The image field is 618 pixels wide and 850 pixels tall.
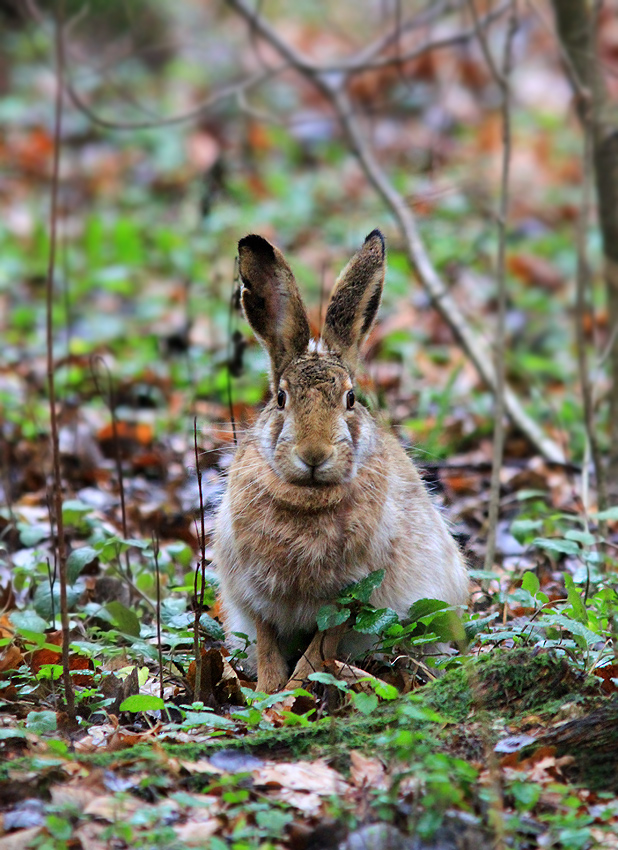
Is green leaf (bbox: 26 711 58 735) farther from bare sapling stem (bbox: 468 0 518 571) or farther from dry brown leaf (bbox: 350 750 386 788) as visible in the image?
bare sapling stem (bbox: 468 0 518 571)

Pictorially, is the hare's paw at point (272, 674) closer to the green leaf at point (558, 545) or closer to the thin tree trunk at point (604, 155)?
the green leaf at point (558, 545)

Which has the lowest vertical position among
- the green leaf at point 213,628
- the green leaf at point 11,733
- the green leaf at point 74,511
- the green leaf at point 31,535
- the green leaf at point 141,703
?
the green leaf at point 11,733

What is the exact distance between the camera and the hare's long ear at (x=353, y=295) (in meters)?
4.16

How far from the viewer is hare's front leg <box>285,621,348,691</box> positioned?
3.73 meters

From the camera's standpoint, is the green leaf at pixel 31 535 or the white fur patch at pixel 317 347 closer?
the white fur patch at pixel 317 347

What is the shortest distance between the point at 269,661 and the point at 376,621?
47 cm

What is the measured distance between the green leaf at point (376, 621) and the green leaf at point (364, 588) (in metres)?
0.06

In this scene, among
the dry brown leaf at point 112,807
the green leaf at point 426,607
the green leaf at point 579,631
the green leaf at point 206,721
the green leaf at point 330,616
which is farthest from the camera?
the green leaf at point 426,607

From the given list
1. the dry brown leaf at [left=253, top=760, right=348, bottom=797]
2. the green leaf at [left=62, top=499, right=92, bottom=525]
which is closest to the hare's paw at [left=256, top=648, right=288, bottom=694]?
the dry brown leaf at [left=253, top=760, right=348, bottom=797]

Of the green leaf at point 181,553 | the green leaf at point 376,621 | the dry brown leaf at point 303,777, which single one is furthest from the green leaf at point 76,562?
the dry brown leaf at point 303,777

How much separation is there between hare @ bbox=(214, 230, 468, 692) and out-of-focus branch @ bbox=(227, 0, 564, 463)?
2.43 meters

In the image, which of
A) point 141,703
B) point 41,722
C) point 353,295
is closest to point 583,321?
point 353,295

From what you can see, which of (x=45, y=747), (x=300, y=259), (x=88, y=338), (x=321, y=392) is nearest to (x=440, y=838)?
(x=45, y=747)

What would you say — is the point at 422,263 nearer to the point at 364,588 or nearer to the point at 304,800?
the point at 364,588
